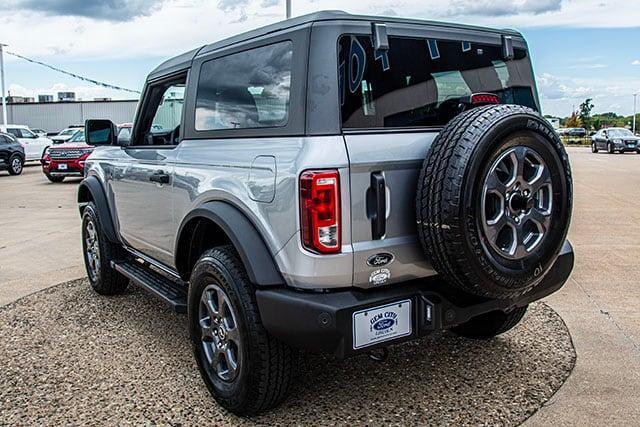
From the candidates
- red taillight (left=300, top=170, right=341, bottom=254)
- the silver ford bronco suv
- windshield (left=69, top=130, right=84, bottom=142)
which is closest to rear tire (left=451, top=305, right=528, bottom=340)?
the silver ford bronco suv

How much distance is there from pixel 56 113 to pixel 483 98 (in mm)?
48556

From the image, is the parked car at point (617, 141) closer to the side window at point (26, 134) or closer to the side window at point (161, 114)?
the side window at point (26, 134)

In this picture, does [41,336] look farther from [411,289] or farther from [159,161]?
[411,289]

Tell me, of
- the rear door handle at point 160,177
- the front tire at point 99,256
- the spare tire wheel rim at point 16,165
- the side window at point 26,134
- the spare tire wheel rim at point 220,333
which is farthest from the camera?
the side window at point 26,134

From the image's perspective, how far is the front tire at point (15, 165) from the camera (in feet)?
69.9

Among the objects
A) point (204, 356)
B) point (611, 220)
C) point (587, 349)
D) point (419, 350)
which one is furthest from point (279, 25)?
point (611, 220)

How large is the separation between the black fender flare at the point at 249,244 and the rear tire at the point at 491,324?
174 cm

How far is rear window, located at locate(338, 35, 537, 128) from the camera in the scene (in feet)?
9.64

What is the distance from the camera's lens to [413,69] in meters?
3.17

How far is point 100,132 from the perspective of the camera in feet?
16.3

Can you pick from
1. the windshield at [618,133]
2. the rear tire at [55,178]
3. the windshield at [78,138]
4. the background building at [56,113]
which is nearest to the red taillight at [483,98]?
the rear tire at [55,178]

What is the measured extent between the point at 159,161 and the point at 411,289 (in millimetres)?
2009

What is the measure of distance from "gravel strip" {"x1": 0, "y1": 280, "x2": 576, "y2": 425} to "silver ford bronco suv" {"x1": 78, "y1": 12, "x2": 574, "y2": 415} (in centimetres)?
35

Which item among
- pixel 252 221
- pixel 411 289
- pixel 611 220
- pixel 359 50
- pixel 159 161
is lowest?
pixel 611 220
